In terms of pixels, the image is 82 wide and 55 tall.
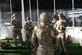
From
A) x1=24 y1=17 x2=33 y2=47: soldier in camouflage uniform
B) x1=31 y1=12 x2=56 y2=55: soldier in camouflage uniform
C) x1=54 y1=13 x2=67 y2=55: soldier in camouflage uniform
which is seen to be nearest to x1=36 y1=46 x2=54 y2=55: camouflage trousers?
x1=31 y1=12 x2=56 y2=55: soldier in camouflage uniform

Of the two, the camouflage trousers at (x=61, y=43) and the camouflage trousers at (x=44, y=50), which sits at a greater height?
the camouflage trousers at (x=44, y=50)

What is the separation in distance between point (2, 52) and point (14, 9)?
4.32 meters

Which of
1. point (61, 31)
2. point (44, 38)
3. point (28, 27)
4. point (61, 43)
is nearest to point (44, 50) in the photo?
point (44, 38)

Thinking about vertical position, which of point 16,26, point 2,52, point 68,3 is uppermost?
point 68,3

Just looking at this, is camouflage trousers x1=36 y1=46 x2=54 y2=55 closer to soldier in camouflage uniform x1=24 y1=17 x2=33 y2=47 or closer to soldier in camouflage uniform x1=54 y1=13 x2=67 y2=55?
soldier in camouflage uniform x1=54 y1=13 x2=67 y2=55

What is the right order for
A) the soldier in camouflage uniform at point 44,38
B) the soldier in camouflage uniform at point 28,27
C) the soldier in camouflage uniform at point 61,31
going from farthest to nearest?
the soldier in camouflage uniform at point 28,27 → the soldier in camouflage uniform at point 61,31 → the soldier in camouflage uniform at point 44,38

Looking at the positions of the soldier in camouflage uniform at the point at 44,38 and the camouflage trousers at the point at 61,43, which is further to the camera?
the camouflage trousers at the point at 61,43

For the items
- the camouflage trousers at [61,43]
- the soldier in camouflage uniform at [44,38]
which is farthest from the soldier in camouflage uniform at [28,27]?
the soldier in camouflage uniform at [44,38]

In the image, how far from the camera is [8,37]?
47.7 feet

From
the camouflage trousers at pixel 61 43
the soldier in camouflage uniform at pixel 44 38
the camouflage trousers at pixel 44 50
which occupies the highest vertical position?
the soldier in camouflage uniform at pixel 44 38

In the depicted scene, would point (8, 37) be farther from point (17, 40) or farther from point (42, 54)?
point (42, 54)

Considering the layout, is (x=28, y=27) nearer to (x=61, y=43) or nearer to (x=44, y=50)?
(x=61, y=43)

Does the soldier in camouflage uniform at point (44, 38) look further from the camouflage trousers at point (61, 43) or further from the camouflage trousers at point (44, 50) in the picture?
the camouflage trousers at point (61, 43)

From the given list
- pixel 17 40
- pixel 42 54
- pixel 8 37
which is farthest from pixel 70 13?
pixel 42 54
